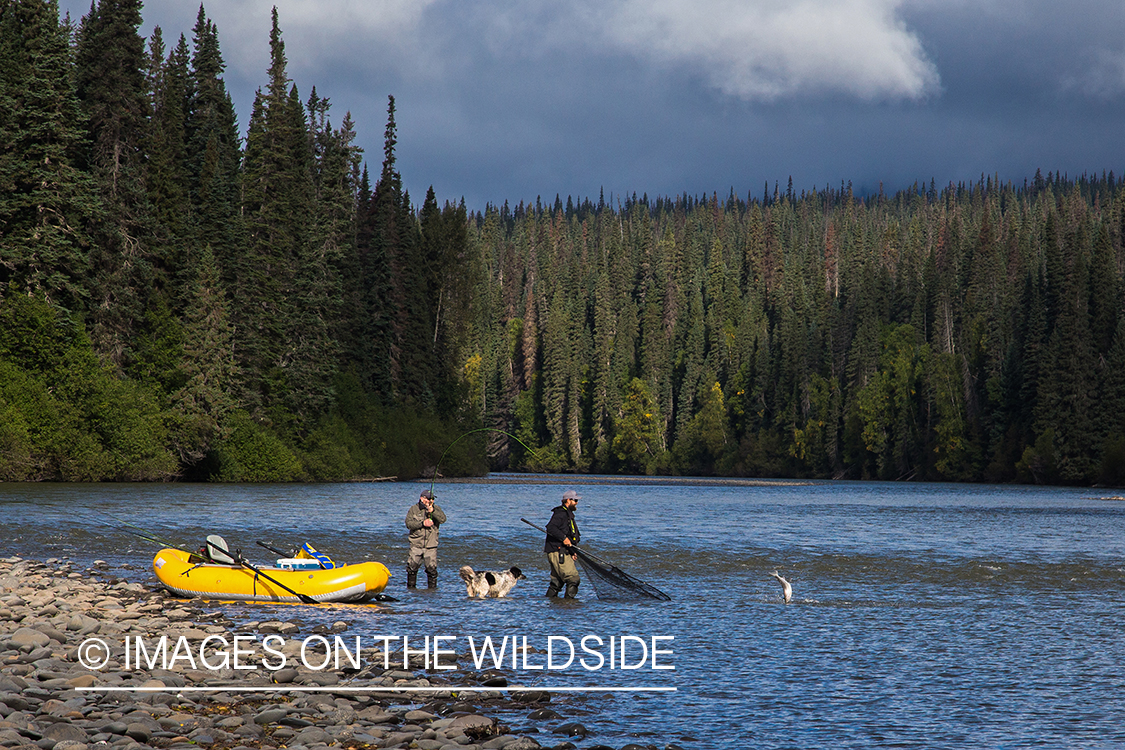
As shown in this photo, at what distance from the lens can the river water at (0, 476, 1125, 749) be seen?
11547 millimetres

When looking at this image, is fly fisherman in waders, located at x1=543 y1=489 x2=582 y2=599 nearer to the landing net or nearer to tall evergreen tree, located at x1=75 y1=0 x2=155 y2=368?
the landing net

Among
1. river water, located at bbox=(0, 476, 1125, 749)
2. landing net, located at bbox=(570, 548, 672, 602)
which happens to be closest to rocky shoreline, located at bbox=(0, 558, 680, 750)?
river water, located at bbox=(0, 476, 1125, 749)

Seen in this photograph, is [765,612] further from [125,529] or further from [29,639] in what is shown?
[125,529]

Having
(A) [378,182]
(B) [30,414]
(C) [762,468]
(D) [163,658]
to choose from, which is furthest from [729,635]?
(C) [762,468]

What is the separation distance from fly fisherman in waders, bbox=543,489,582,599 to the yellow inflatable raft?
3.01 meters

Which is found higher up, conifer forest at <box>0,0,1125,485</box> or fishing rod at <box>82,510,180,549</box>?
conifer forest at <box>0,0,1125,485</box>

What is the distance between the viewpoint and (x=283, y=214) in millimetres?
63750

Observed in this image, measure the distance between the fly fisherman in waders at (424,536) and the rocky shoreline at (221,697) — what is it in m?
4.59

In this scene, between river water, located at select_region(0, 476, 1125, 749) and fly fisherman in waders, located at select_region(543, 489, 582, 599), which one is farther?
fly fisherman in waders, located at select_region(543, 489, 582, 599)

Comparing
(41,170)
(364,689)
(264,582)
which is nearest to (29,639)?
(364,689)

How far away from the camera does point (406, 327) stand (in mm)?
81875

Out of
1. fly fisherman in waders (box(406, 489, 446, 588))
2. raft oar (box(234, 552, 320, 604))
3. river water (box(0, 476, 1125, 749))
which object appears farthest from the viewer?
fly fisherman in waders (box(406, 489, 446, 588))

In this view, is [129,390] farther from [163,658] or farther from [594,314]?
[594,314]

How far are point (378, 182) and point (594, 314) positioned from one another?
69557 mm
